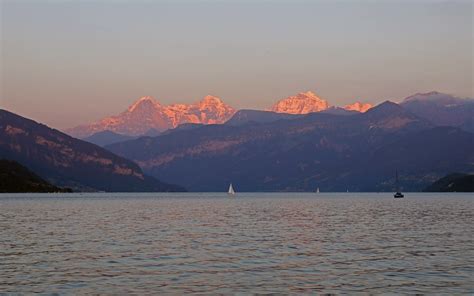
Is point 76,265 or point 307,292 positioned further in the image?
point 76,265

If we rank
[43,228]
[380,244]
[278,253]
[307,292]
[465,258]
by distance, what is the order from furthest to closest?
1. [43,228]
2. [380,244]
3. [278,253]
4. [465,258]
5. [307,292]

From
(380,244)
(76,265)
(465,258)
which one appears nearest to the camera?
(76,265)

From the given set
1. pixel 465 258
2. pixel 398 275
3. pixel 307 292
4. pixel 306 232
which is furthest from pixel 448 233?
pixel 307 292

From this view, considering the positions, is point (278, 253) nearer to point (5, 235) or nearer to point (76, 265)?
point (76, 265)

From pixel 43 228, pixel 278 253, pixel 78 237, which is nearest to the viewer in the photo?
pixel 278 253

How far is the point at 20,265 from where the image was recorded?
6531cm

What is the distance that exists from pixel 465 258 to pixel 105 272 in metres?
36.1

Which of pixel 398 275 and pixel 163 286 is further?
pixel 398 275

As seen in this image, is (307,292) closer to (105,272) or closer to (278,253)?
(105,272)

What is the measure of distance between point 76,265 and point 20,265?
17.3 ft

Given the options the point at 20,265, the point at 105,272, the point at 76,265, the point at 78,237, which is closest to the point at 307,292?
the point at 105,272

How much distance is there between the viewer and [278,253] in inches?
2995

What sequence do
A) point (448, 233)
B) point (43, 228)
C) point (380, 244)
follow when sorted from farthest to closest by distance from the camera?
1. point (43, 228)
2. point (448, 233)
3. point (380, 244)

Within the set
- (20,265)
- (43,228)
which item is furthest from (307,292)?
(43,228)
